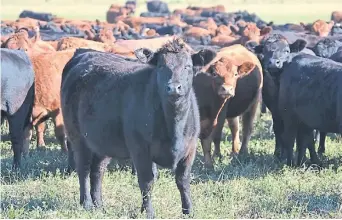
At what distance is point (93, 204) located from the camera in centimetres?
729

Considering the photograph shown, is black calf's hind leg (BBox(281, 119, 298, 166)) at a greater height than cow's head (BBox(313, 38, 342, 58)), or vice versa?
cow's head (BBox(313, 38, 342, 58))

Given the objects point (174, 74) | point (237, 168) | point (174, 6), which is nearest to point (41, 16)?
point (174, 6)

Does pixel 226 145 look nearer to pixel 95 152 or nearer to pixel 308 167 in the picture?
pixel 308 167

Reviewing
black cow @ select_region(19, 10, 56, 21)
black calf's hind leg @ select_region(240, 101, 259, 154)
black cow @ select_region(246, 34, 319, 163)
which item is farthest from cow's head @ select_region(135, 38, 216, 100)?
black cow @ select_region(19, 10, 56, 21)

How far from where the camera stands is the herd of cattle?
21.2 feet

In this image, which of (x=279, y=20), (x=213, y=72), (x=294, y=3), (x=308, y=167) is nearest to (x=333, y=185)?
(x=308, y=167)

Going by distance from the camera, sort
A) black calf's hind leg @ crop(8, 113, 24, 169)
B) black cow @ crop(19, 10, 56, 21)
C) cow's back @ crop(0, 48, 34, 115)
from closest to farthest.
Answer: cow's back @ crop(0, 48, 34, 115) → black calf's hind leg @ crop(8, 113, 24, 169) → black cow @ crop(19, 10, 56, 21)

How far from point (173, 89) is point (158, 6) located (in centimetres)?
5534

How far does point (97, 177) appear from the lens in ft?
24.5

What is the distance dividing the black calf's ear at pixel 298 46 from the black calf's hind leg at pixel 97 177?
3750mm

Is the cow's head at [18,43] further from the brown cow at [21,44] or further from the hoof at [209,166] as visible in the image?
the hoof at [209,166]

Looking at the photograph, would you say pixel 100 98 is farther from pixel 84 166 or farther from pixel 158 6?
pixel 158 6

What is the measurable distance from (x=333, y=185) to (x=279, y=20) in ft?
147

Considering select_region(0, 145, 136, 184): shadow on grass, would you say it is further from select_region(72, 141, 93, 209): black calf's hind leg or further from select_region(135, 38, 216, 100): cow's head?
select_region(135, 38, 216, 100): cow's head
